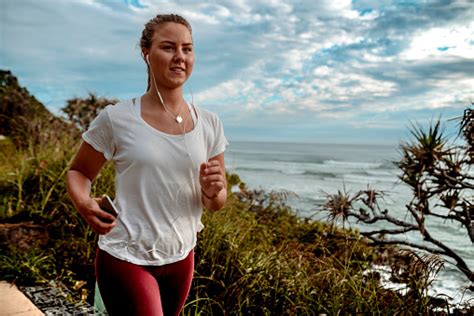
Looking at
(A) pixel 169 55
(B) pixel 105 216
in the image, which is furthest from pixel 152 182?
(A) pixel 169 55

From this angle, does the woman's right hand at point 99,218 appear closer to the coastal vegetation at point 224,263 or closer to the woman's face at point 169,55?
the woman's face at point 169,55

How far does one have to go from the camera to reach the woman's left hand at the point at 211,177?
1562 millimetres

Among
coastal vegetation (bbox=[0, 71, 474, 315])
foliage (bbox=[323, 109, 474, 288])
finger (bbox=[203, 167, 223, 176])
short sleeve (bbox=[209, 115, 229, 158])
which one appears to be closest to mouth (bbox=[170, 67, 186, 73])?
short sleeve (bbox=[209, 115, 229, 158])

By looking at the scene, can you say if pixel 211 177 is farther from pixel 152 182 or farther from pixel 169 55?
pixel 169 55

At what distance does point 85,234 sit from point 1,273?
2.35 ft

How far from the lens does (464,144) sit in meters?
4.29

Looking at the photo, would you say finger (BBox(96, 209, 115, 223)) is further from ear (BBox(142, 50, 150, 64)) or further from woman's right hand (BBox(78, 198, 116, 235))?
ear (BBox(142, 50, 150, 64))

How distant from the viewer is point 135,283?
59.8 inches

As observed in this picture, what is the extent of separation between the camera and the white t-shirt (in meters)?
1.54

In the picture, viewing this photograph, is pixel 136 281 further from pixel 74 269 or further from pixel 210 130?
pixel 74 269

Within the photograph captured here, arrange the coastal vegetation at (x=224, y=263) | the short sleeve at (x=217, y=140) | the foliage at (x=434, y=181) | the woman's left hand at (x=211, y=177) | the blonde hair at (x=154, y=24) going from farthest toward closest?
the foliage at (x=434, y=181) → the coastal vegetation at (x=224, y=263) → the short sleeve at (x=217, y=140) → the blonde hair at (x=154, y=24) → the woman's left hand at (x=211, y=177)

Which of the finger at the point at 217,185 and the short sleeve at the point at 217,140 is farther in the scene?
the short sleeve at the point at 217,140

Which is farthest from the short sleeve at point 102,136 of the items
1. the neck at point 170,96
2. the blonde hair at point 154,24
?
the blonde hair at point 154,24

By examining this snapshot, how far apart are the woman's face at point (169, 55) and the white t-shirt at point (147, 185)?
0.16 meters
